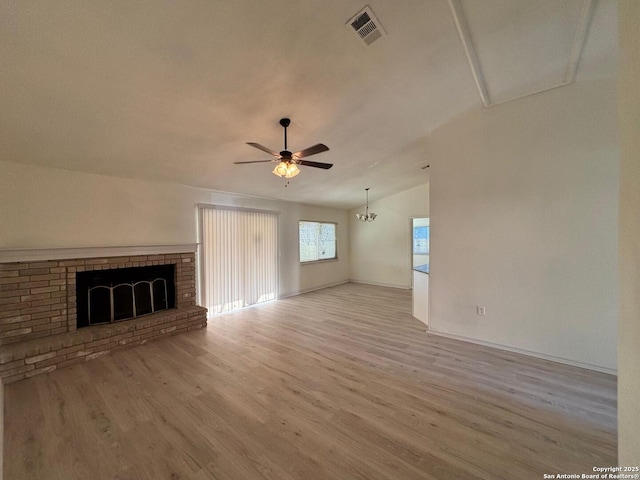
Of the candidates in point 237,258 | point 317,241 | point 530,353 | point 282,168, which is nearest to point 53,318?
point 237,258

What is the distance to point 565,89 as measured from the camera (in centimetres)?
292

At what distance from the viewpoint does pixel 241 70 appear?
7.30 feet

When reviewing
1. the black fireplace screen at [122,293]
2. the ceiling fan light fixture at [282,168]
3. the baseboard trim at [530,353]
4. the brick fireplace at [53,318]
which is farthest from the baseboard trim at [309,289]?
the ceiling fan light fixture at [282,168]

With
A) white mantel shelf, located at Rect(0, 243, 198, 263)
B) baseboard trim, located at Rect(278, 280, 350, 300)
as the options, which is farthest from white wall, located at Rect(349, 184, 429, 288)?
white mantel shelf, located at Rect(0, 243, 198, 263)

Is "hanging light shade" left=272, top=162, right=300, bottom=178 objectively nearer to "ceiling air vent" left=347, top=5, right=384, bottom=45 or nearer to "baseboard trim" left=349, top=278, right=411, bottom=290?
"ceiling air vent" left=347, top=5, right=384, bottom=45

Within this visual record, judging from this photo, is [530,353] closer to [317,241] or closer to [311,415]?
[311,415]

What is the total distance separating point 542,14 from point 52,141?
492 cm

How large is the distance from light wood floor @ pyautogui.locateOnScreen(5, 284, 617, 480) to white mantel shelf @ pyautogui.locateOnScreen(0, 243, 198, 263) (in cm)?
138

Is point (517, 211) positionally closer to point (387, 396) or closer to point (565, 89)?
point (565, 89)

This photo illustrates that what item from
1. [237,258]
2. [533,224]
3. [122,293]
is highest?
[533,224]

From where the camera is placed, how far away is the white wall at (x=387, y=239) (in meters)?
7.30

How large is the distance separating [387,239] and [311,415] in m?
6.29

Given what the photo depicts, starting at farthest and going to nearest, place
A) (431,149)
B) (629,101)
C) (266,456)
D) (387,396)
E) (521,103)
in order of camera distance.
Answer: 1. (431,149)
2. (521,103)
3. (387,396)
4. (266,456)
5. (629,101)

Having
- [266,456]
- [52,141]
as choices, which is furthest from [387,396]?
[52,141]
